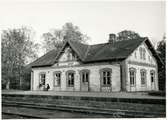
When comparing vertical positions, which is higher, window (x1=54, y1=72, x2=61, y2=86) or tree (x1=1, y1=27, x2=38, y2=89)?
tree (x1=1, y1=27, x2=38, y2=89)

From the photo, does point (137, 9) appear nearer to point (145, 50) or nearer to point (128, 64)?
point (128, 64)

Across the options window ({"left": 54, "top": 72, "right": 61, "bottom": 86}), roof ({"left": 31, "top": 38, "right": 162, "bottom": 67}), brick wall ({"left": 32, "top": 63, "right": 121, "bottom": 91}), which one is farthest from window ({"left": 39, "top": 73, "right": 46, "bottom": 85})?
window ({"left": 54, "top": 72, "right": 61, "bottom": 86})

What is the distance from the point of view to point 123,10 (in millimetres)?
9953

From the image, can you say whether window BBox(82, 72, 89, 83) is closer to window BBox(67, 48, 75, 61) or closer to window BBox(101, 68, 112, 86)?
window BBox(101, 68, 112, 86)

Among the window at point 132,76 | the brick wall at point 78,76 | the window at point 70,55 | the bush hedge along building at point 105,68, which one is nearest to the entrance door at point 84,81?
the bush hedge along building at point 105,68

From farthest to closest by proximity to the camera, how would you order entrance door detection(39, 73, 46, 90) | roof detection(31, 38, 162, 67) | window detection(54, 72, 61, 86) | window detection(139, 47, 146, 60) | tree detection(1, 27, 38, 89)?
entrance door detection(39, 73, 46, 90) → window detection(54, 72, 61, 86) → window detection(139, 47, 146, 60) → roof detection(31, 38, 162, 67) → tree detection(1, 27, 38, 89)

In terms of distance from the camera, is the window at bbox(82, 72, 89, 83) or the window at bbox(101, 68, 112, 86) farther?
the window at bbox(82, 72, 89, 83)

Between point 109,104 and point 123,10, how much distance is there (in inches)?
141

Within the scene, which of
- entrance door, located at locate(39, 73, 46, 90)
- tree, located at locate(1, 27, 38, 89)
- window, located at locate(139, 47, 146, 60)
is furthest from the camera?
entrance door, located at locate(39, 73, 46, 90)

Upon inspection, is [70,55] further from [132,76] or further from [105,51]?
[132,76]

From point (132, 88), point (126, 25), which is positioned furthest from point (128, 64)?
point (126, 25)

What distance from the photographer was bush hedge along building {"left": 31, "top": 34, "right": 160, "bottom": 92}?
55.5 feet

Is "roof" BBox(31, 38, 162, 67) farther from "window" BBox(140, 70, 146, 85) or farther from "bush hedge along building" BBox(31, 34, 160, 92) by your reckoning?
"window" BBox(140, 70, 146, 85)

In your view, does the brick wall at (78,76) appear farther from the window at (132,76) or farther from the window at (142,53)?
the window at (142,53)
